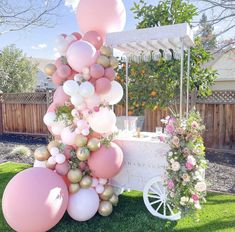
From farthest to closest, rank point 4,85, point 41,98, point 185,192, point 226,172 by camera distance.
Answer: point 4,85 < point 41,98 < point 226,172 < point 185,192

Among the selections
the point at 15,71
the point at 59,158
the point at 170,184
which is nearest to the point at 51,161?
the point at 59,158

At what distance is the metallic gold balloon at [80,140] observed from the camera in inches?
121

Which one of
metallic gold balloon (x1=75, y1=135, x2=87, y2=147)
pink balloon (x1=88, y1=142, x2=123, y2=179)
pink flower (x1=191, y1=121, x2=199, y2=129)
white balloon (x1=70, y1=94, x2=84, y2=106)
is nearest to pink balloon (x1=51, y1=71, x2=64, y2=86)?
white balloon (x1=70, y1=94, x2=84, y2=106)

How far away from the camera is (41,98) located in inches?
327

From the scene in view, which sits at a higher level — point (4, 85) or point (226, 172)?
point (4, 85)

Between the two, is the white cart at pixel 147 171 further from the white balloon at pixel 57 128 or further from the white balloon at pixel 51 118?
the white balloon at pixel 51 118

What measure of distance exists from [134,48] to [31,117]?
5.50 metres

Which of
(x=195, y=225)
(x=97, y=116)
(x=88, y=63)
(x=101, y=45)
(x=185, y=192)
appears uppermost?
(x=101, y=45)

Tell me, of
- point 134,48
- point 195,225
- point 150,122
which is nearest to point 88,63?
point 134,48

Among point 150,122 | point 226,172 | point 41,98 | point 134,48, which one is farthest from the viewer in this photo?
point 41,98

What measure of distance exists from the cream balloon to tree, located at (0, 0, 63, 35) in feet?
16.2

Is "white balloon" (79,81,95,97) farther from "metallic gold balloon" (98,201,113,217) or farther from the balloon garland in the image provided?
"metallic gold balloon" (98,201,113,217)

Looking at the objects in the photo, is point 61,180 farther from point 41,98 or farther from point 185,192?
point 41,98

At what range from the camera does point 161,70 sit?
15.5ft
